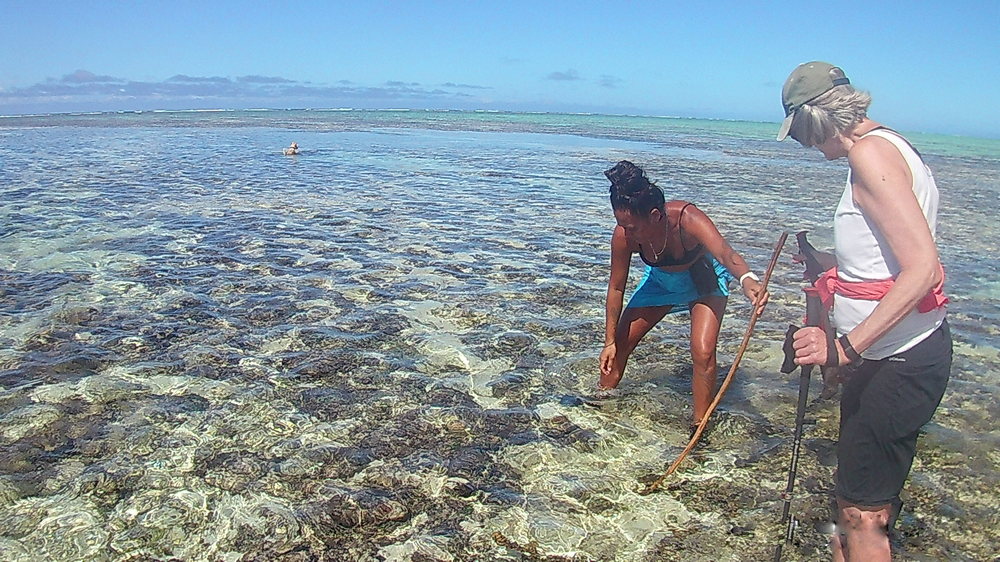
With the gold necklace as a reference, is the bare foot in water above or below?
below

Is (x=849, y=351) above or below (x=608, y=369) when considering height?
above

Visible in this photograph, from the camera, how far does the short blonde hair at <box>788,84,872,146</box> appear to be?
3053 millimetres

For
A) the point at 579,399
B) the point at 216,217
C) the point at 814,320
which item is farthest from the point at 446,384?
the point at 216,217

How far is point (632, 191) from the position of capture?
16.2 ft

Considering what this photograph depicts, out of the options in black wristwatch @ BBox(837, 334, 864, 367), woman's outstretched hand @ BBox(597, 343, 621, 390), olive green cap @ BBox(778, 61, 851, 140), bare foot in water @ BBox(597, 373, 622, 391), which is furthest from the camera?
bare foot in water @ BBox(597, 373, 622, 391)

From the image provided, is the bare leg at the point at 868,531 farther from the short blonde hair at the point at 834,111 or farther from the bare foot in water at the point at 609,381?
the bare foot in water at the point at 609,381

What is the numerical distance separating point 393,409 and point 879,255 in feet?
13.2

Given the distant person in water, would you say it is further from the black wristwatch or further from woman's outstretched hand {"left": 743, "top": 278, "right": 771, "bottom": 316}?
the black wristwatch

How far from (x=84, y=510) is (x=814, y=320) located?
4.42 m

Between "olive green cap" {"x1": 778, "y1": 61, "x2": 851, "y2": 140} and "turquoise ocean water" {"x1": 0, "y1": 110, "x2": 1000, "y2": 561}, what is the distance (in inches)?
103

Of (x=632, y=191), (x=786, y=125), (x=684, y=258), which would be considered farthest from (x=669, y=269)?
(x=786, y=125)

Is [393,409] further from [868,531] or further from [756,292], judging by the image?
[868,531]

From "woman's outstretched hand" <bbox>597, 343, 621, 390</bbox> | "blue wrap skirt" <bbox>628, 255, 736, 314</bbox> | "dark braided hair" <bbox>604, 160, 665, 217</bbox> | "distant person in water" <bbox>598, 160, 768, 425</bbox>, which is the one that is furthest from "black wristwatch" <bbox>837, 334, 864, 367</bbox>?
"woman's outstretched hand" <bbox>597, 343, 621, 390</bbox>

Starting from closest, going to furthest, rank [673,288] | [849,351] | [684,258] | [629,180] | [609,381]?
[849,351] → [629,180] → [684,258] → [673,288] → [609,381]
